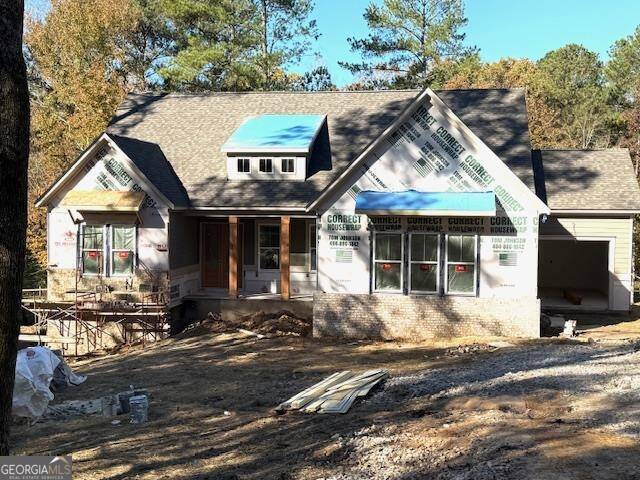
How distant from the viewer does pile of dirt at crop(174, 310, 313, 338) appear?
1844 cm

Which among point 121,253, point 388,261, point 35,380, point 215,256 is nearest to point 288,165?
point 215,256

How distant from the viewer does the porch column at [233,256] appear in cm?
2002

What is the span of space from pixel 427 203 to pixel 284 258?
206 inches

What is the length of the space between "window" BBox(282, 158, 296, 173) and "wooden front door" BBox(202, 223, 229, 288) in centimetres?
302

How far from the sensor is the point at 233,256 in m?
20.0

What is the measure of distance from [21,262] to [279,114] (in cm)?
1858

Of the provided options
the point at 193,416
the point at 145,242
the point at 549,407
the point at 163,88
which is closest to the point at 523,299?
the point at 549,407

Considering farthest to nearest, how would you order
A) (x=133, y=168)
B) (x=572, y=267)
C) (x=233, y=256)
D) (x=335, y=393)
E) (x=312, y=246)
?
(x=572, y=267) → (x=312, y=246) → (x=233, y=256) → (x=133, y=168) → (x=335, y=393)

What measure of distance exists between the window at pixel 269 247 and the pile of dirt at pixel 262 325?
2495mm

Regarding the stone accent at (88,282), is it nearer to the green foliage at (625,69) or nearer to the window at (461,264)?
the window at (461,264)

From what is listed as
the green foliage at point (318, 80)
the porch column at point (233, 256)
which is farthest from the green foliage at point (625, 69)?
the porch column at point (233, 256)

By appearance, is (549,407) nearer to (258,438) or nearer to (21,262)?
(258,438)

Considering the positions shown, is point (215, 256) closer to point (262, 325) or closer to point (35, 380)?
point (262, 325)

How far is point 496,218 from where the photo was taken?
1702 cm
